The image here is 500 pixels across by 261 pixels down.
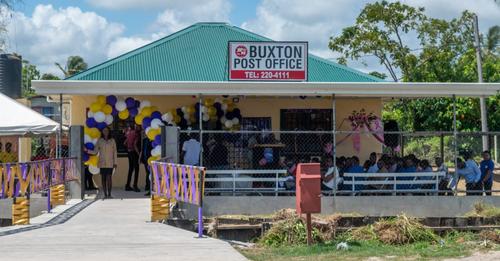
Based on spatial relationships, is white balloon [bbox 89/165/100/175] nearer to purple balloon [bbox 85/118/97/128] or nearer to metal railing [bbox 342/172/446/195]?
purple balloon [bbox 85/118/97/128]

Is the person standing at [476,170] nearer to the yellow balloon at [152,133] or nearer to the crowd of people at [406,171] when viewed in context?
the crowd of people at [406,171]

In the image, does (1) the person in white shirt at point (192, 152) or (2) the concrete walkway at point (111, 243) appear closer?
(2) the concrete walkway at point (111, 243)

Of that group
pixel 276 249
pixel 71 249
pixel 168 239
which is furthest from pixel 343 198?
pixel 71 249

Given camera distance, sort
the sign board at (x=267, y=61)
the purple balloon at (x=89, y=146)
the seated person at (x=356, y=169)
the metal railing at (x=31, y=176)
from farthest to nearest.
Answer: the sign board at (x=267, y=61) < the purple balloon at (x=89, y=146) < the seated person at (x=356, y=169) < the metal railing at (x=31, y=176)

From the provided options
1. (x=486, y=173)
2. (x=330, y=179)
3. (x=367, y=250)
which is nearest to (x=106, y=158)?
(x=330, y=179)

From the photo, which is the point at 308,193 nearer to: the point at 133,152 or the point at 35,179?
the point at 35,179

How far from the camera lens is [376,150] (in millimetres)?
21922

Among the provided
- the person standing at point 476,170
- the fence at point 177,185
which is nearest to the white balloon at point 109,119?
the fence at point 177,185

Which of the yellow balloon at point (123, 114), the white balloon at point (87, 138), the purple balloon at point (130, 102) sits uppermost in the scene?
the purple balloon at point (130, 102)

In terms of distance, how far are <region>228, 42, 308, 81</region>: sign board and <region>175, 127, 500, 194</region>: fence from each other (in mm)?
1568

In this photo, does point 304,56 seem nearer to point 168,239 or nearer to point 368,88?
point 368,88

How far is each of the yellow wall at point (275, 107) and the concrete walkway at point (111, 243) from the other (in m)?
6.34

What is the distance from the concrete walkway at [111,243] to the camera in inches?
422

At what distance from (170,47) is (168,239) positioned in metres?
13.3
